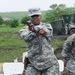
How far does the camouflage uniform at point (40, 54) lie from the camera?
4.94 m

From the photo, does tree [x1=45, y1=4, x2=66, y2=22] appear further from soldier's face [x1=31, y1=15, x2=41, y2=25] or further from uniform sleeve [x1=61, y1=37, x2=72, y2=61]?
soldier's face [x1=31, y1=15, x2=41, y2=25]

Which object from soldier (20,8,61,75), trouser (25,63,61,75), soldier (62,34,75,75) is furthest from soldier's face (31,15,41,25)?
soldier (62,34,75,75)

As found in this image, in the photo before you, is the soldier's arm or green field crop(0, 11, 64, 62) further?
green field crop(0, 11, 64, 62)

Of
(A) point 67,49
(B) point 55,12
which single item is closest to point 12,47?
(A) point 67,49

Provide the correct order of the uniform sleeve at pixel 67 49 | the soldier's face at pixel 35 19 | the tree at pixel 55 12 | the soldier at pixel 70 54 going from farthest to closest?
the tree at pixel 55 12 → the uniform sleeve at pixel 67 49 → the soldier at pixel 70 54 → the soldier's face at pixel 35 19

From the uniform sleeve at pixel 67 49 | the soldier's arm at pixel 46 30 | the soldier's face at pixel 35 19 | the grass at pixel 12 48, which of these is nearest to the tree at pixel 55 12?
the grass at pixel 12 48

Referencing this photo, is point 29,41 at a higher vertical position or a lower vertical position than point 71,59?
higher

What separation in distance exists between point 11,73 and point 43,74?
1475 mm

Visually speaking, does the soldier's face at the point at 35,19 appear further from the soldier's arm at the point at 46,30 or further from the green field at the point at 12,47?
the green field at the point at 12,47

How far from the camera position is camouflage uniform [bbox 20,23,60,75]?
4.94 meters

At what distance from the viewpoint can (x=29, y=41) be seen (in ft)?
16.4

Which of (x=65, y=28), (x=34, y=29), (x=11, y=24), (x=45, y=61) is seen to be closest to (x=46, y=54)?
(x=45, y=61)

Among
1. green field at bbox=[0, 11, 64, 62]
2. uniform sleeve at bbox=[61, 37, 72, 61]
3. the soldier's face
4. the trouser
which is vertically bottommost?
green field at bbox=[0, 11, 64, 62]

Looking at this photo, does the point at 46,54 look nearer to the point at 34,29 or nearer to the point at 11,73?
the point at 34,29
